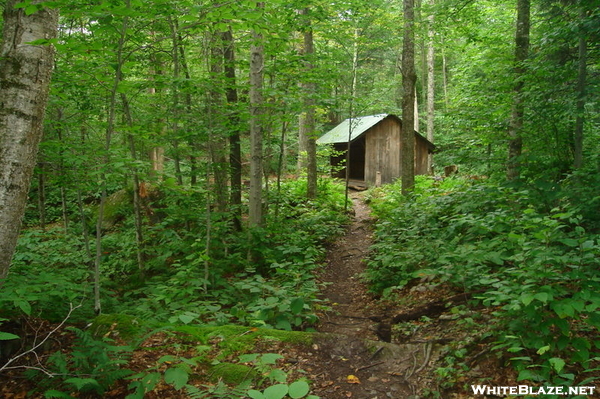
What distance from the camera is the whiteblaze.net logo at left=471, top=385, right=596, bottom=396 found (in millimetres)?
2480

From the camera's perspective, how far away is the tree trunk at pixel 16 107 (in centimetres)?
278

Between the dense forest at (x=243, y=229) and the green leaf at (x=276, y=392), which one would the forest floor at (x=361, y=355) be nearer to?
the dense forest at (x=243, y=229)

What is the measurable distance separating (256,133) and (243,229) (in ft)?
8.42

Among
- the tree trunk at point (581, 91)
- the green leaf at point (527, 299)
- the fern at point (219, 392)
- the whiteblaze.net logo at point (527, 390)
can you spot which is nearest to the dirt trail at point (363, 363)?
the whiteblaze.net logo at point (527, 390)

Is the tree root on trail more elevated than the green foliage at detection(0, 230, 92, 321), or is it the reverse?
the green foliage at detection(0, 230, 92, 321)

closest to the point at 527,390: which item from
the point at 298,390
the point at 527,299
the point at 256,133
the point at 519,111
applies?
the point at 527,299

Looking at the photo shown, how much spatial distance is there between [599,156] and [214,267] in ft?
22.8

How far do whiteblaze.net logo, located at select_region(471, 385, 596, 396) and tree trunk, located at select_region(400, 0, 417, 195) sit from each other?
861 cm

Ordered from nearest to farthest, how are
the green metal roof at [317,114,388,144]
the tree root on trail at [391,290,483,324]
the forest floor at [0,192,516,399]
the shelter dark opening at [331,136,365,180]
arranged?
the forest floor at [0,192,516,399] → the tree root on trail at [391,290,483,324] → the green metal roof at [317,114,388,144] → the shelter dark opening at [331,136,365,180]

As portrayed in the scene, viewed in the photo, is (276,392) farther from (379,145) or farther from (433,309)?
(379,145)

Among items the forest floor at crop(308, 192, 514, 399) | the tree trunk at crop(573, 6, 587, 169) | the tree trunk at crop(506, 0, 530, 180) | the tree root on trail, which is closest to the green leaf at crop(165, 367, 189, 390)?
the forest floor at crop(308, 192, 514, 399)

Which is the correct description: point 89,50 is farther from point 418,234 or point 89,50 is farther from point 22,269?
point 418,234

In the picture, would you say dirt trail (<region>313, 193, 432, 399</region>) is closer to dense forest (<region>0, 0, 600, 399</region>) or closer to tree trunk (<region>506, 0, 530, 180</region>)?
dense forest (<region>0, 0, 600, 399</region>)

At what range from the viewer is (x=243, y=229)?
346 inches
